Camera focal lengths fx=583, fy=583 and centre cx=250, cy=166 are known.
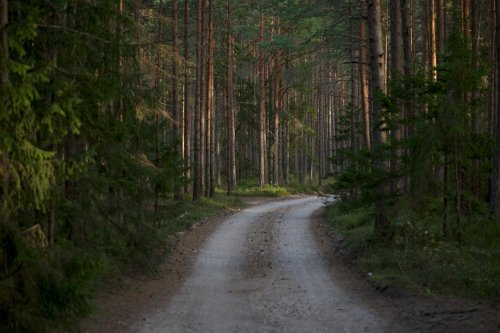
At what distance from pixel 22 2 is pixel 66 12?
1.06m

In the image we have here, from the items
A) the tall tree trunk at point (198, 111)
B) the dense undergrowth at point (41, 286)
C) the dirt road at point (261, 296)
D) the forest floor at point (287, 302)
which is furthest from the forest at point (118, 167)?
the tall tree trunk at point (198, 111)

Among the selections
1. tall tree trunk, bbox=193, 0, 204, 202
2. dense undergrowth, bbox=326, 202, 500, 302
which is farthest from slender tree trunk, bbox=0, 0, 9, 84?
tall tree trunk, bbox=193, 0, 204, 202

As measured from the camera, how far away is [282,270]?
13.6 m

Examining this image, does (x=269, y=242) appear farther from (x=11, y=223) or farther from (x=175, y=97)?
(x=11, y=223)

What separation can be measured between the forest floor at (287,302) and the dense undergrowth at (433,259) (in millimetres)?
419

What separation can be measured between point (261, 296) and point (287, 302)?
2.24ft

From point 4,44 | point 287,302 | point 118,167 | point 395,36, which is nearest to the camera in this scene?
point 4,44

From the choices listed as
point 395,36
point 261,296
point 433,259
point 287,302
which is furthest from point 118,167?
point 395,36

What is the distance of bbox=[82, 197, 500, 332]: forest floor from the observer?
27.7 feet

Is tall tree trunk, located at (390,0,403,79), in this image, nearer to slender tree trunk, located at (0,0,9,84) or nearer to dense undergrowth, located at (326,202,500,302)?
dense undergrowth, located at (326,202,500,302)

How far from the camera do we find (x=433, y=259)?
1178 centimetres

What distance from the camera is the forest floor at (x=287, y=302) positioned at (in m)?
8.43

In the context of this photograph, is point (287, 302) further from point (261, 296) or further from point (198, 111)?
point (198, 111)

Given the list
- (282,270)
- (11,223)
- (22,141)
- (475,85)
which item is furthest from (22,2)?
A: (475,85)
